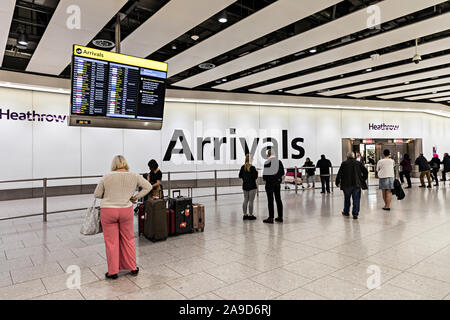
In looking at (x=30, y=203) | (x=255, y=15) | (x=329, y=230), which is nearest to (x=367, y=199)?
(x=329, y=230)

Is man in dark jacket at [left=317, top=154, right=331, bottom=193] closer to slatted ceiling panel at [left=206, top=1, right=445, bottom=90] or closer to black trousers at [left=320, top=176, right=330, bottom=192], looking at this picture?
black trousers at [left=320, top=176, right=330, bottom=192]

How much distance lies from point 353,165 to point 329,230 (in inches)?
80.1

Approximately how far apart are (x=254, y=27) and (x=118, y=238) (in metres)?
5.54

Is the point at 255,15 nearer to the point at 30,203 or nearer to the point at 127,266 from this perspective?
the point at 127,266

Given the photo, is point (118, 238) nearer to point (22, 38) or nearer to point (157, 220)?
point (157, 220)

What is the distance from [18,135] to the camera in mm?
10508

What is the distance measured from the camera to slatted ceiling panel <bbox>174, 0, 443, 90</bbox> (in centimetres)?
592

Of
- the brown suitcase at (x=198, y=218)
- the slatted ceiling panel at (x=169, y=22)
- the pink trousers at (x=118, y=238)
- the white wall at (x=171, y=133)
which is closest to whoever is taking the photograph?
the pink trousers at (x=118, y=238)

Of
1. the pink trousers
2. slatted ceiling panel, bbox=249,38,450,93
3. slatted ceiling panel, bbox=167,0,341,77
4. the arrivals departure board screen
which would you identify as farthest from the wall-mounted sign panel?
slatted ceiling panel, bbox=249,38,450,93

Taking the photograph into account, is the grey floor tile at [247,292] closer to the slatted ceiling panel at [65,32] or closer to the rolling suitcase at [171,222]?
the rolling suitcase at [171,222]

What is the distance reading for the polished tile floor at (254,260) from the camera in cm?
318

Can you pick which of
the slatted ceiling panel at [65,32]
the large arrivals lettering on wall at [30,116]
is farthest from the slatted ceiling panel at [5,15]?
the large arrivals lettering on wall at [30,116]

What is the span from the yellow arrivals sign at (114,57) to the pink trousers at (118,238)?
2.73m

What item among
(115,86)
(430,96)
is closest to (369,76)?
(430,96)
